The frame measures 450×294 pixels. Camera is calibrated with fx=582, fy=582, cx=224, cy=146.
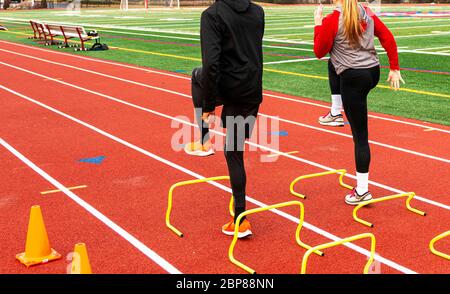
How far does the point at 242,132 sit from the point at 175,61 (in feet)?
46.7

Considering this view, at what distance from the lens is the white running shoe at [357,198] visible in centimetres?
619

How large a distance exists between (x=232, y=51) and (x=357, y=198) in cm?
234

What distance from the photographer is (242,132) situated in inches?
202

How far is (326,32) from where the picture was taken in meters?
5.83

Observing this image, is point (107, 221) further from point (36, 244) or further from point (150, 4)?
point (150, 4)

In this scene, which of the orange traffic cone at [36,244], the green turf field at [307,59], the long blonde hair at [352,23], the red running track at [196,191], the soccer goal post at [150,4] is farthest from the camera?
the soccer goal post at [150,4]

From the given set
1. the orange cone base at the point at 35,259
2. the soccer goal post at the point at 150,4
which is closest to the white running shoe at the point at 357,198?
the orange cone base at the point at 35,259

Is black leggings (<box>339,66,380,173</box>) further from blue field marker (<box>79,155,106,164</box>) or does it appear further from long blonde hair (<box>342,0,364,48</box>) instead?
blue field marker (<box>79,155,106,164</box>)

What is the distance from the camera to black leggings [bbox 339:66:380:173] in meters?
5.85

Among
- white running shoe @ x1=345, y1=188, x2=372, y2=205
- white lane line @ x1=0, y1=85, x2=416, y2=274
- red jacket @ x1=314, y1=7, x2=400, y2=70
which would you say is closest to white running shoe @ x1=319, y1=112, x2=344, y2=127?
white lane line @ x1=0, y1=85, x2=416, y2=274

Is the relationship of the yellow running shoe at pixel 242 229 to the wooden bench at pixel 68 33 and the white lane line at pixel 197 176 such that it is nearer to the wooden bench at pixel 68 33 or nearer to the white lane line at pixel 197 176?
the white lane line at pixel 197 176

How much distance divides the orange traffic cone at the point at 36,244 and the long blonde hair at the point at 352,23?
3.34 m
